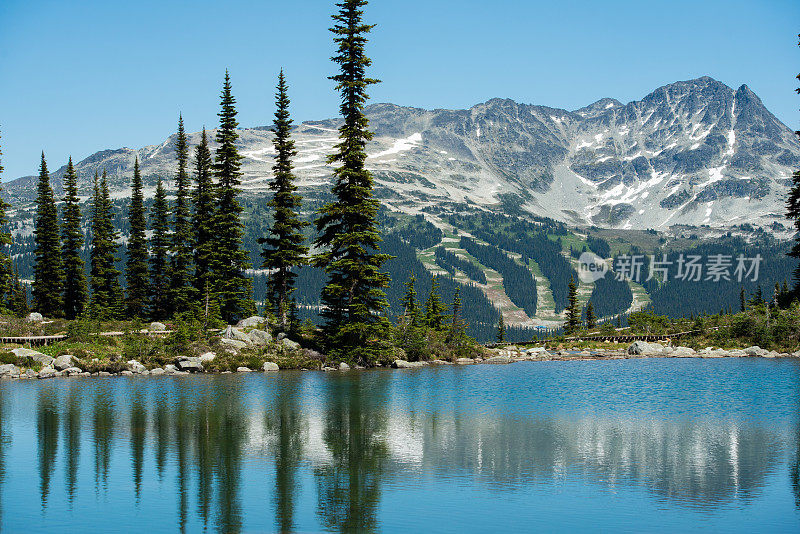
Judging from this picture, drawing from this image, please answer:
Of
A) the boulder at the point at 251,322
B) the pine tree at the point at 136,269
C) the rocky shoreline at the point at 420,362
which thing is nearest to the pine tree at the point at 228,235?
the boulder at the point at 251,322

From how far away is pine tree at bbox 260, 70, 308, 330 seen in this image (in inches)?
2790

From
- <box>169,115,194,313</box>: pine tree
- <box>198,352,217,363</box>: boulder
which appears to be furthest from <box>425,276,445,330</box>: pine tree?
<box>198,352,217,363</box>: boulder

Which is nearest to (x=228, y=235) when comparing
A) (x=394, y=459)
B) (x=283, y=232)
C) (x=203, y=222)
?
(x=203, y=222)

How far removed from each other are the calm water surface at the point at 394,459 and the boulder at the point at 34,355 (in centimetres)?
820

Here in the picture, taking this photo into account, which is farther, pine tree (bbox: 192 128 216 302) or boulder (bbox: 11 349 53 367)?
pine tree (bbox: 192 128 216 302)

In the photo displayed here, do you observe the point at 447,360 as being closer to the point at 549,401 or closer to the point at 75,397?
the point at 549,401

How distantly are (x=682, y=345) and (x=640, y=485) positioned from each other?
88.7 meters

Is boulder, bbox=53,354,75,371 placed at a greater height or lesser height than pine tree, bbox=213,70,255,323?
lesser

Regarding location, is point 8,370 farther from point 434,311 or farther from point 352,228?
point 434,311

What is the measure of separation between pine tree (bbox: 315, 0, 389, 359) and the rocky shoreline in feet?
14.1

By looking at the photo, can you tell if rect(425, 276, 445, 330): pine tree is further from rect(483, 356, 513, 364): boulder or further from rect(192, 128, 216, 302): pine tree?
rect(192, 128, 216, 302): pine tree

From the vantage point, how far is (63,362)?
59219 millimetres

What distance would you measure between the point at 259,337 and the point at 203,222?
69.3 feet

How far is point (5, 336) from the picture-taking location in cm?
6438
